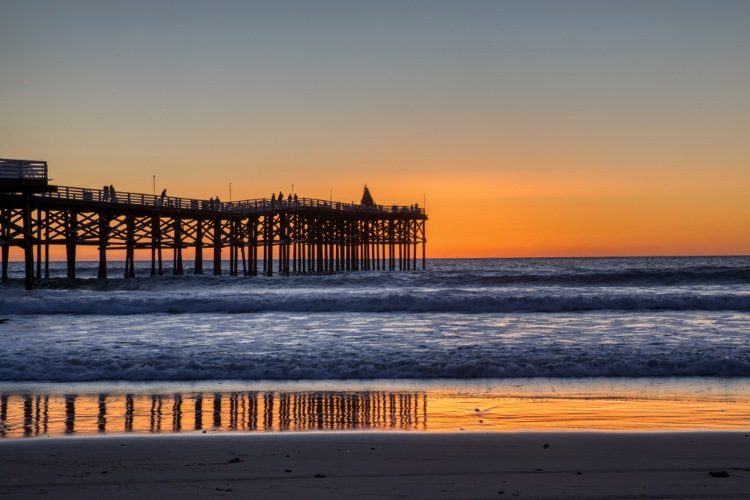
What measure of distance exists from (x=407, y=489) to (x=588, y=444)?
223 centimetres

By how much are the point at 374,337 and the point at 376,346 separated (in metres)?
1.70

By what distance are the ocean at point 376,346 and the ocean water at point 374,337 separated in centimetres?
3

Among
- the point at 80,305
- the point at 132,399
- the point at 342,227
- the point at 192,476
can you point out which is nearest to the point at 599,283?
the point at 342,227

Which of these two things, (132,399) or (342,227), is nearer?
(132,399)

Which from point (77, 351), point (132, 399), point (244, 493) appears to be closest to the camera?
point (244, 493)

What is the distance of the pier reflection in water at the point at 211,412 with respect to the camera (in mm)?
7887

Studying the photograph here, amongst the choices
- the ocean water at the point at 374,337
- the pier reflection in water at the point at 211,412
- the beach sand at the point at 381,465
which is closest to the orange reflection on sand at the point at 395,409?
the pier reflection in water at the point at 211,412

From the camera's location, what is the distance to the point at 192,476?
19.5ft

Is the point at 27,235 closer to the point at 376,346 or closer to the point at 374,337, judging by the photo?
the point at 374,337

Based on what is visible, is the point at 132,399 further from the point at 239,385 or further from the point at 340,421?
the point at 340,421

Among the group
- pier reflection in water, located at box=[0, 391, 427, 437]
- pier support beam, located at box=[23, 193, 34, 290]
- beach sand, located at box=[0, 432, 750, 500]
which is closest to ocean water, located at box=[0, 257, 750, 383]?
pier reflection in water, located at box=[0, 391, 427, 437]

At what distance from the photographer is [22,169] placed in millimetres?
31750

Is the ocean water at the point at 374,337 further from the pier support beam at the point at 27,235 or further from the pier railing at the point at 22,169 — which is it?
the pier railing at the point at 22,169

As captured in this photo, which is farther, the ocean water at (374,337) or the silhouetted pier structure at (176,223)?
the silhouetted pier structure at (176,223)
